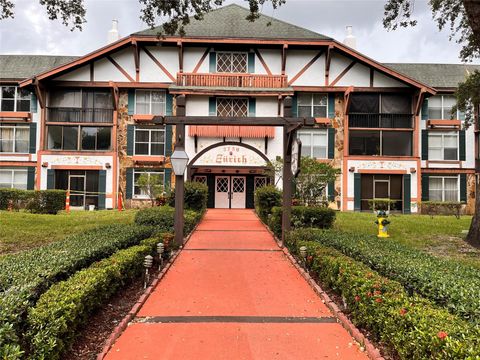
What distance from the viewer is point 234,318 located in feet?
17.8

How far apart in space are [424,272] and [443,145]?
22775 mm

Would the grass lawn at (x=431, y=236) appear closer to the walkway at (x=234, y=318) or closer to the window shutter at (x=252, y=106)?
the walkway at (x=234, y=318)

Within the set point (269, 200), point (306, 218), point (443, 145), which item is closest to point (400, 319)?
point (306, 218)

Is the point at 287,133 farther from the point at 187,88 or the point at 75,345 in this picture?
the point at 187,88

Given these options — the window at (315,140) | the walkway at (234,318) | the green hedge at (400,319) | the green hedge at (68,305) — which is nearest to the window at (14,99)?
the window at (315,140)

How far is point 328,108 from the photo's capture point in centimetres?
2478

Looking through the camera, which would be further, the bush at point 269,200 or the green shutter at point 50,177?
the green shutter at point 50,177

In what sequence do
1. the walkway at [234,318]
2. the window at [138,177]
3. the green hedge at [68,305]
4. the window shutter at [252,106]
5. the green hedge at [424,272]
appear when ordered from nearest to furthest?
1. the green hedge at [68,305]
2. the green hedge at [424,272]
3. the walkway at [234,318]
4. the window at [138,177]
5. the window shutter at [252,106]

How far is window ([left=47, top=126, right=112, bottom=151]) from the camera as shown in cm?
2456

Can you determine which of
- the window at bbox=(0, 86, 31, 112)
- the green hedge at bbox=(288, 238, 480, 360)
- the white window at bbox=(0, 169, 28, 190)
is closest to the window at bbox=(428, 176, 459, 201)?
the green hedge at bbox=(288, 238, 480, 360)

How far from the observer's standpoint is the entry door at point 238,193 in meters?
26.2

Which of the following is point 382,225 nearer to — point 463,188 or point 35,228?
point 35,228

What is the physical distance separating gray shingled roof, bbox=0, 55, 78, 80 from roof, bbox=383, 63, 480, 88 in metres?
23.4

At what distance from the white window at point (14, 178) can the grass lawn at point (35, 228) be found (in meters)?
10.5
